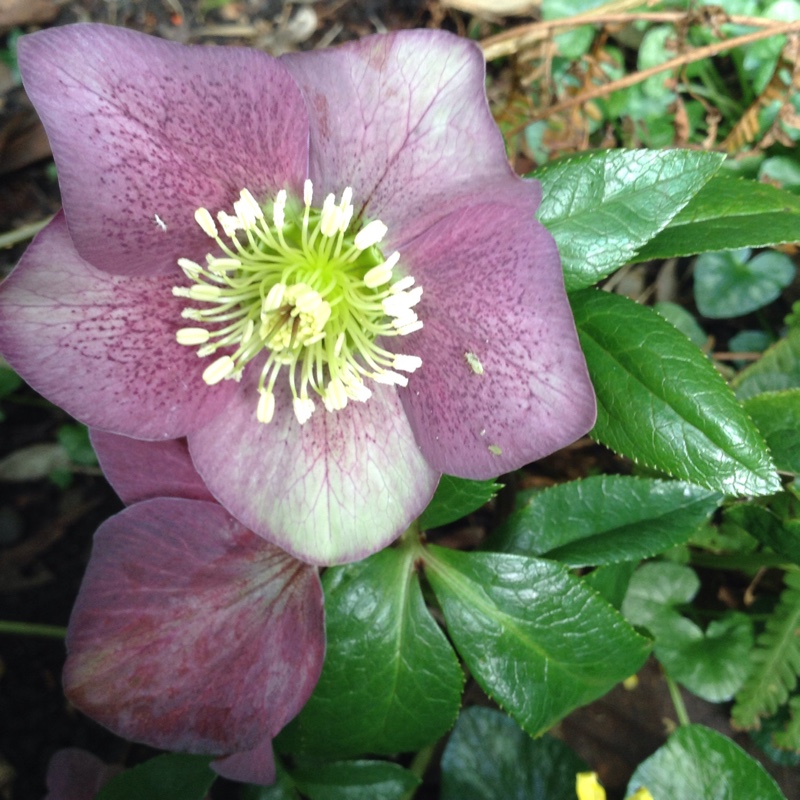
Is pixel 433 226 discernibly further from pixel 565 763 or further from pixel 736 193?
pixel 565 763

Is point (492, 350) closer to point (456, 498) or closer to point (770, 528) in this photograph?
point (456, 498)

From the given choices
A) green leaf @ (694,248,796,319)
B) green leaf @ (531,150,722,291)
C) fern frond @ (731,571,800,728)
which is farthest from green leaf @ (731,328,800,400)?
green leaf @ (531,150,722,291)

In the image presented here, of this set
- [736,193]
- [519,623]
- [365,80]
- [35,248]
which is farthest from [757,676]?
[35,248]

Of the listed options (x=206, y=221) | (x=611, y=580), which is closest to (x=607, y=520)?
(x=611, y=580)

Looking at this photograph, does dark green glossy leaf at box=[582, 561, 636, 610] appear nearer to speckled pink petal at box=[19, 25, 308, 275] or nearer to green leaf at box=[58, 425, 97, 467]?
speckled pink petal at box=[19, 25, 308, 275]

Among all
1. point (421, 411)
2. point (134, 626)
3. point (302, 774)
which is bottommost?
point (302, 774)

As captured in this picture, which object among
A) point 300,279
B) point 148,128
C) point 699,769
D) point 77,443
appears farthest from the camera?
point 77,443
